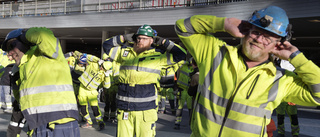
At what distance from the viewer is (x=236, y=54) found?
2451 mm

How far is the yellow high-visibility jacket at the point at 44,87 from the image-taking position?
124 inches

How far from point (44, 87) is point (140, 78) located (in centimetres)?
165

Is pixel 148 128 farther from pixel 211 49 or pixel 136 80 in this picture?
pixel 211 49

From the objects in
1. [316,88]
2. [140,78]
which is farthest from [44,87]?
[316,88]

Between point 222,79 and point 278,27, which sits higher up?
point 278,27

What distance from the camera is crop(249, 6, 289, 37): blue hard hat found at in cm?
232

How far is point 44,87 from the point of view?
3.18m

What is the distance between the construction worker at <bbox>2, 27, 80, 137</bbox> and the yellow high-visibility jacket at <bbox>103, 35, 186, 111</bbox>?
1.25 metres

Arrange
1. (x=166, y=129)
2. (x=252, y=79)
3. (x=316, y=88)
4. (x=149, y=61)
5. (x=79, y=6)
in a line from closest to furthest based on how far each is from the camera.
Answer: (x=316, y=88) < (x=252, y=79) < (x=149, y=61) < (x=166, y=129) < (x=79, y=6)

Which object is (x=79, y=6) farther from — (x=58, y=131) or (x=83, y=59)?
(x=58, y=131)

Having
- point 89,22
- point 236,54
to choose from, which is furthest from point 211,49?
point 89,22

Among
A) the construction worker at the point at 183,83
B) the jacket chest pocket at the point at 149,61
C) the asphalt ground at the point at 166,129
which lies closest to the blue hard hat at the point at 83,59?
the asphalt ground at the point at 166,129

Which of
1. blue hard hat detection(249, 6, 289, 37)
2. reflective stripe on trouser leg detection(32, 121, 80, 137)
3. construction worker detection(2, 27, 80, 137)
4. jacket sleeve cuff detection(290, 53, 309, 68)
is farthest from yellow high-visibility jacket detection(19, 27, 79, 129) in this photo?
jacket sleeve cuff detection(290, 53, 309, 68)

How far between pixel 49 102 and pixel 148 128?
1789 mm
